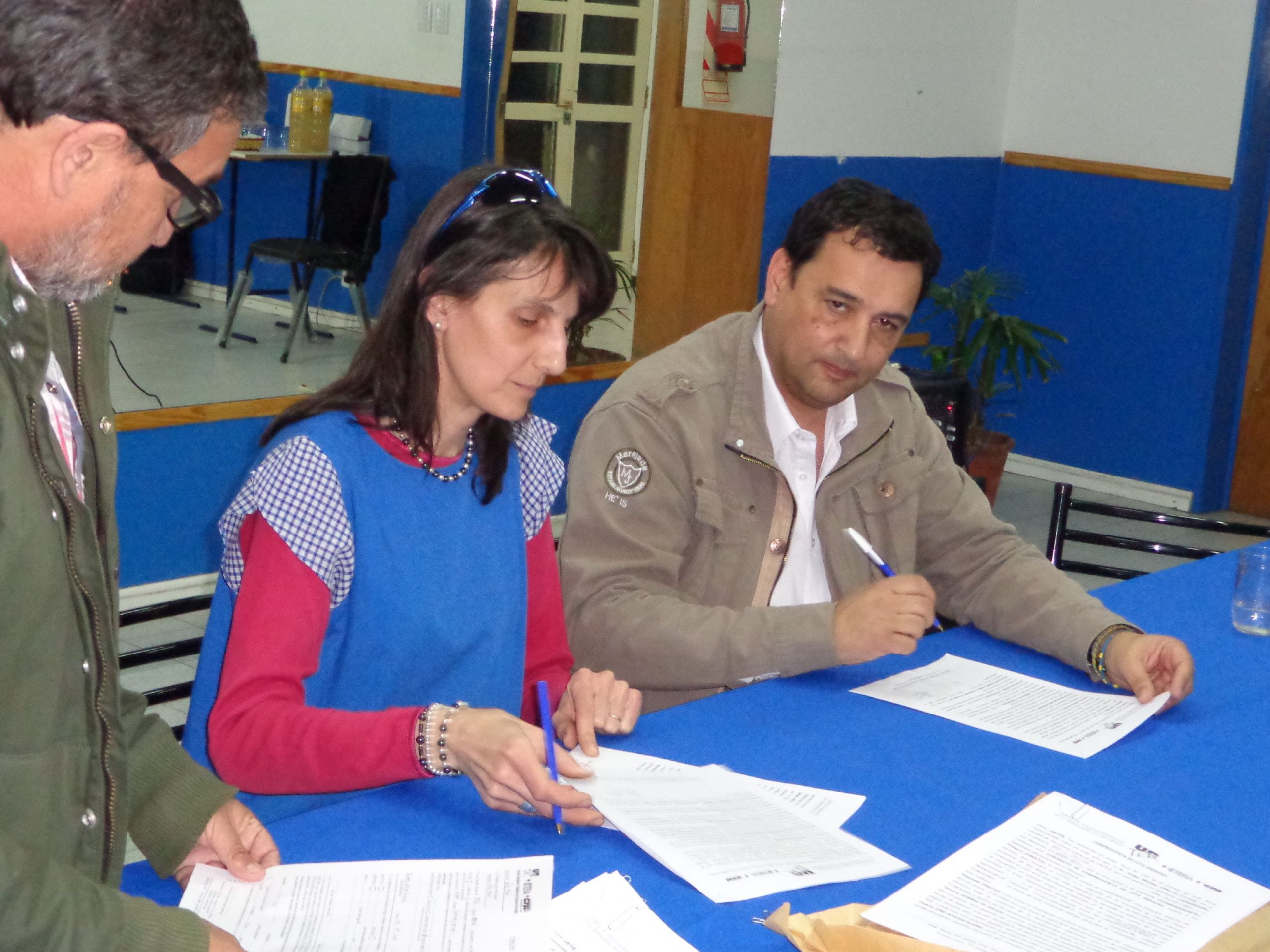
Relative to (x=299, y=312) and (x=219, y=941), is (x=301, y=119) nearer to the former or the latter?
(x=299, y=312)

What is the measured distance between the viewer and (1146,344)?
220 inches

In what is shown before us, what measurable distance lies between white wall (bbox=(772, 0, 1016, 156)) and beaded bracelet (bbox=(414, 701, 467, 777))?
13.2ft

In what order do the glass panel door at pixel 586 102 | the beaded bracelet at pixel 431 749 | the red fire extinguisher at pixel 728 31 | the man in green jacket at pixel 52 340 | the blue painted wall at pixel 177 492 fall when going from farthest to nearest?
1. the red fire extinguisher at pixel 728 31
2. the glass panel door at pixel 586 102
3. the blue painted wall at pixel 177 492
4. the beaded bracelet at pixel 431 749
5. the man in green jacket at pixel 52 340

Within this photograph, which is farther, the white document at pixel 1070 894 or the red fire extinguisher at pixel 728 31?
the red fire extinguisher at pixel 728 31

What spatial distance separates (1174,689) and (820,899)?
756 mm

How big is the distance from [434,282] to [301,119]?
10.3 ft

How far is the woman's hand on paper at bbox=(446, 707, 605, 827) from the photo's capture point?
1.25 metres

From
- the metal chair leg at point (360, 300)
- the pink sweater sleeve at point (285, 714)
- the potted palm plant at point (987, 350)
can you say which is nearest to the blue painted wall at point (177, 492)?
the metal chair leg at point (360, 300)

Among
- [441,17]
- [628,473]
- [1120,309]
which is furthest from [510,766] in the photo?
[1120,309]

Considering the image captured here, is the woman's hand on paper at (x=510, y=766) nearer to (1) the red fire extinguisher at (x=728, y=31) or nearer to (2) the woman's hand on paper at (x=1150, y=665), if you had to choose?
(2) the woman's hand on paper at (x=1150, y=665)

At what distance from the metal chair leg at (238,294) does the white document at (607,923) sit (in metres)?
3.51

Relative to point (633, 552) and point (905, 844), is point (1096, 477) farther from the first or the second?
point (905, 844)

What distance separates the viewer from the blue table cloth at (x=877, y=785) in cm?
122

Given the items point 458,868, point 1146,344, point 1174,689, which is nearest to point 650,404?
point 1174,689
